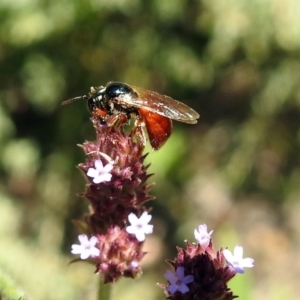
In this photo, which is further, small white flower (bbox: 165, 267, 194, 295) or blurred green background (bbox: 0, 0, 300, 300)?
blurred green background (bbox: 0, 0, 300, 300)

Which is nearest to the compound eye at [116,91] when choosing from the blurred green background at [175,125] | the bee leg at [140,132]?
the bee leg at [140,132]

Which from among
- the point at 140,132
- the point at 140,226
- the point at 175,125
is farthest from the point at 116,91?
the point at 175,125

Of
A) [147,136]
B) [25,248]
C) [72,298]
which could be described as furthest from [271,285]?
[147,136]

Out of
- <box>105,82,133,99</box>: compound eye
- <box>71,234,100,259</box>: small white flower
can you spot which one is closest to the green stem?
<box>71,234,100,259</box>: small white flower

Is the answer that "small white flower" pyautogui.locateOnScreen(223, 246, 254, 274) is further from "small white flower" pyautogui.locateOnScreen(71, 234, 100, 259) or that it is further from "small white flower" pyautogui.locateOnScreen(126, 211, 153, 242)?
"small white flower" pyautogui.locateOnScreen(71, 234, 100, 259)

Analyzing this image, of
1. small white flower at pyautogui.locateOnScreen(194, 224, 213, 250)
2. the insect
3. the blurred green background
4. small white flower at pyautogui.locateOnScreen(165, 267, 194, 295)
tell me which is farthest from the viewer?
the blurred green background

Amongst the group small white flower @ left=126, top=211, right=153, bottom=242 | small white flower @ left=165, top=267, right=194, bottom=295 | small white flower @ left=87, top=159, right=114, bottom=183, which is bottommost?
small white flower @ left=165, top=267, right=194, bottom=295

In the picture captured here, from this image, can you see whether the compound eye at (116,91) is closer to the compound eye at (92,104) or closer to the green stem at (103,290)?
the compound eye at (92,104)
